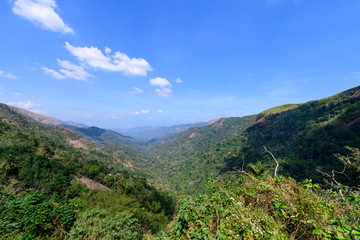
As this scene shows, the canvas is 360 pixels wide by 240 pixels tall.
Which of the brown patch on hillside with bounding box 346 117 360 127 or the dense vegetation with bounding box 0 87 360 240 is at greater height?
the brown patch on hillside with bounding box 346 117 360 127

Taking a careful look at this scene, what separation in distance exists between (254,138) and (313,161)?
6230cm

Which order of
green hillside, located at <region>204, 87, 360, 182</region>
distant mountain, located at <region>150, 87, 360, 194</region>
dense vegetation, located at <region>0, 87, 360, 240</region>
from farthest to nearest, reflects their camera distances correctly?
1. distant mountain, located at <region>150, 87, 360, 194</region>
2. green hillside, located at <region>204, 87, 360, 182</region>
3. dense vegetation, located at <region>0, 87, 360, 240</region>

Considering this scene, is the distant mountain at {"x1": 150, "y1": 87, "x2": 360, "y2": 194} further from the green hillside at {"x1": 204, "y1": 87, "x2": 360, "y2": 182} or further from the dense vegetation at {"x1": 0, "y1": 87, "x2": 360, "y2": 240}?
the dense vegetation at {"x1": 0, "y1": 87, "x2": 360, "y2": 240}

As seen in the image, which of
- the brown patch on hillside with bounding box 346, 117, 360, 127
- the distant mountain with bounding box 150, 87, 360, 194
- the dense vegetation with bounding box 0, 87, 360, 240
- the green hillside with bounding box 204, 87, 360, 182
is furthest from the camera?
the brown patch on hillside with bounding box 346, 117, 360, 127

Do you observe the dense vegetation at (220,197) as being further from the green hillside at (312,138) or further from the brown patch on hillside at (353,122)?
the green hillside at (312,138)

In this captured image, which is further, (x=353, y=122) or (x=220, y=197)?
(x=353, y=122)

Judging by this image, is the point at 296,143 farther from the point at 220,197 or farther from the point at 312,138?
the point at 220,197

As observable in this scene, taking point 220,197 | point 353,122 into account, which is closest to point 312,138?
point 353,122

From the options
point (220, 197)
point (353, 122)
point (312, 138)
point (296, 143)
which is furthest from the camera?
point (296, 143)

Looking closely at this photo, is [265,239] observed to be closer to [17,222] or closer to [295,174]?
[17,222]

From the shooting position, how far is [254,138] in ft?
371

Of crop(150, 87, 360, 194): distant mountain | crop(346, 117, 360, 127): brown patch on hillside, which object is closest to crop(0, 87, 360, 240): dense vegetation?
crop(346, 117, 360, 127): brown patch on hillside

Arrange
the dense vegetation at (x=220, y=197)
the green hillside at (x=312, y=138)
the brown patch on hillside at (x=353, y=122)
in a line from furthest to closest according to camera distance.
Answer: the brown patch on hillside at (x=353, y=122), the green hillside at (x=312, y=138), the dense vegetation at (x=220, y=197)

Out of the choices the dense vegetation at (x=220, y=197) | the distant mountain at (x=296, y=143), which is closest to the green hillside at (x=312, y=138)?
the distant mountain at (x=296, y=143)
